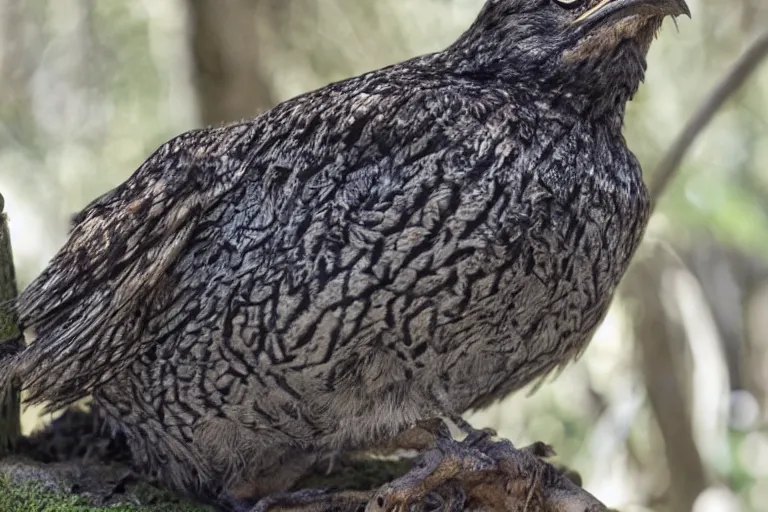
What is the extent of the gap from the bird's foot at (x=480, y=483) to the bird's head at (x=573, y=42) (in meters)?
0.83

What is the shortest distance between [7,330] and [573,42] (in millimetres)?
1486

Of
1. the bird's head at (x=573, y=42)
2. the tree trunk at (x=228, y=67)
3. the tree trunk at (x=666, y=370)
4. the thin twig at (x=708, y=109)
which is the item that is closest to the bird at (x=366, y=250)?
the bird's head at (x=573, y=42)

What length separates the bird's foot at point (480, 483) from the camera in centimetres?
192

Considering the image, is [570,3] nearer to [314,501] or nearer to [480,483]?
[480,483]

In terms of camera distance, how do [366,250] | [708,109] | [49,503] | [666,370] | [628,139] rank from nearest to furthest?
1. [366,250]
2. [49,503]
3. [708,109]
4. [666,370]
5. [628,139]

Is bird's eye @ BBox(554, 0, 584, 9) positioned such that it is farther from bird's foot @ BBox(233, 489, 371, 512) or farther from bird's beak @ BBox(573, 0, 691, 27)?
bird's foot @ BBox(233, 489, 371, 512)

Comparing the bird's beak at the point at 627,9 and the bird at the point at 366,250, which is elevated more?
the bird's beak at the point at 627,9

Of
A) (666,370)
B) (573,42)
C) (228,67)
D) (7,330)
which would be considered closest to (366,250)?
(573,42)

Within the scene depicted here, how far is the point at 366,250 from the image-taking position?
71.8 inches

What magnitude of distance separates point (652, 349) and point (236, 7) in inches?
99.3

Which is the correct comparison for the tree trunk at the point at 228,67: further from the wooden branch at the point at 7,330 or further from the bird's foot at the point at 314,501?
the bird's foot at the point at 314,501

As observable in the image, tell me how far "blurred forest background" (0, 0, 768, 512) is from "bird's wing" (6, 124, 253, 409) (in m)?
2.01

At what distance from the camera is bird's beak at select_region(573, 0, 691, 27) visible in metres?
1.94

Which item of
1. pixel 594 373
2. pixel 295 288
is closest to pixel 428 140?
pixel 295 288
